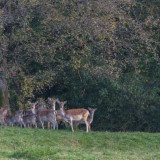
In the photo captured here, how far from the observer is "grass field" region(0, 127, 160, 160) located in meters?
17.9

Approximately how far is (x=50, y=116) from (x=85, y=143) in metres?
3.98

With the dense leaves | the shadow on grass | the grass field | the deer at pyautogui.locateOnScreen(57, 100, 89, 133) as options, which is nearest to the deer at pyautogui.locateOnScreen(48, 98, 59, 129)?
the deer at pyautogui.locateOnScreen(57, 100, 89, 133)

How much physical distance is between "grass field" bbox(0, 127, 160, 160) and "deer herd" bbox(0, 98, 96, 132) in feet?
5.91

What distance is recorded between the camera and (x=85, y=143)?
20.6 metres

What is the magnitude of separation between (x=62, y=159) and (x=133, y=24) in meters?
8.32

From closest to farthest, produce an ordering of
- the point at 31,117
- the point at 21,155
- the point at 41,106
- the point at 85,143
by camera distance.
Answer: the point at 21,155 → the point at 85,143 → the point at 31,117 → the point at 41,106

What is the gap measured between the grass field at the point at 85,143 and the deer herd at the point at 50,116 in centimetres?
180

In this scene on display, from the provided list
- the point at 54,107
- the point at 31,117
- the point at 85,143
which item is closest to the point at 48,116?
the point at 54,107

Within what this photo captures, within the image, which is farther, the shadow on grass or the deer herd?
the deer herd

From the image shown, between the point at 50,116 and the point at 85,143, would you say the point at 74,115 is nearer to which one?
the point at 50,116

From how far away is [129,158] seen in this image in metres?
17.3

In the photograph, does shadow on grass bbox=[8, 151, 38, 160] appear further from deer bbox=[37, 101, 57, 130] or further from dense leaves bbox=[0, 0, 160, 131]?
deer bbox=[37, 101, 57, 130]

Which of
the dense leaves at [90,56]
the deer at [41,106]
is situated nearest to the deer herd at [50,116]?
the deer at [41,106]

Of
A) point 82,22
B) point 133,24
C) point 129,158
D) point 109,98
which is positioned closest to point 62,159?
point 129,158
